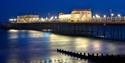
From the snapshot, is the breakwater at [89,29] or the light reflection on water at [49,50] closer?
the light reflection on water at [49,50]

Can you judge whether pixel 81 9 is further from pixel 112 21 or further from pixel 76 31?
pixel 112 21

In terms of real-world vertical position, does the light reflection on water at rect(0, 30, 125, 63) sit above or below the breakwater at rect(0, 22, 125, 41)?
below

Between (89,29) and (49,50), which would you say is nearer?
(49,50)

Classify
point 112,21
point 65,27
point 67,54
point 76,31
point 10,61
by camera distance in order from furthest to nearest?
point 65,27 → point 76,31 → point 112,21 → point 67,54 → point 10,61

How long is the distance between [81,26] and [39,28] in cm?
4012

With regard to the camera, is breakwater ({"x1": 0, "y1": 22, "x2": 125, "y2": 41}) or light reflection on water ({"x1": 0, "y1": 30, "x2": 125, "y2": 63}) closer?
light reflection on water ({"x1": 0, "y1": 30, "x2": 125, "y2": 63})

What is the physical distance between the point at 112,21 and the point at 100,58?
154 feet

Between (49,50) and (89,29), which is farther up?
(89,29)

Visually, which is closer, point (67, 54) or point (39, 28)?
point (67, 54)

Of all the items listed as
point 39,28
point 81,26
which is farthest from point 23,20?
point 81,26

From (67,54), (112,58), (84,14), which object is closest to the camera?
(112,58)

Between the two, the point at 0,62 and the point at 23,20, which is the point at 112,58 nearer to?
the point at 0,62

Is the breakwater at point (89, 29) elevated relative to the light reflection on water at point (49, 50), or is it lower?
elevated

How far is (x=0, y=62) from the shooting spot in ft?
96.9
